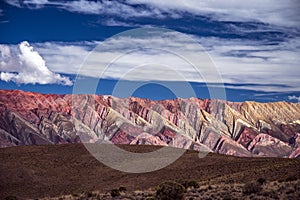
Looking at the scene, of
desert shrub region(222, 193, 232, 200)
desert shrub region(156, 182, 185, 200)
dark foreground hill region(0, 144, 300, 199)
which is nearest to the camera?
desert shrub region(222, 193, 232, 200)

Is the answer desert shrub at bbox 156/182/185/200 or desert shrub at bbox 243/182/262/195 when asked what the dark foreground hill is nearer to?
desert shrub at bbox 243/182/262/195

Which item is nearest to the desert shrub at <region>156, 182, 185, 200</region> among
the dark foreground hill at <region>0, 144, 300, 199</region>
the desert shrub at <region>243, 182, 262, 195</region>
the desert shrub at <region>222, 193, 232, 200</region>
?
→ the desert shrub at <region>222, 193, 232, 200</region>

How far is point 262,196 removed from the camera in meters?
30.7

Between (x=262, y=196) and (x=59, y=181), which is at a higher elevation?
(x=262, y=196)

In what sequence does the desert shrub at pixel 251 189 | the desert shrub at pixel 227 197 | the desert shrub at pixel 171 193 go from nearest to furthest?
the desert shrub at pixel 227 197, the desert shrub at pixel 251 189, the desert shrub at pixel 171 193

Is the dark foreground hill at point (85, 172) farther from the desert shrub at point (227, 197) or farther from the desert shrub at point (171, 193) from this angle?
the desert shrub at point (171, 193)

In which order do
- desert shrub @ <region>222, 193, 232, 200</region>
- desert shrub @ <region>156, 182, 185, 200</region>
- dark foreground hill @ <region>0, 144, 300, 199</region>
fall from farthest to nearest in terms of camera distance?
1. dark foreground hill @ <region>0, 144, 300, 199</region>
2. desert shrub @ <region>156, 182, 185, 200</region>
3. desert shrub @ <region>222, 193, 232, 200</region>

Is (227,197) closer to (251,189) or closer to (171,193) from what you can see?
(251,189)

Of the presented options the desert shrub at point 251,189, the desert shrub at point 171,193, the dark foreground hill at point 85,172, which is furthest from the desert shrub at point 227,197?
the dark foreground hill at point 85,172

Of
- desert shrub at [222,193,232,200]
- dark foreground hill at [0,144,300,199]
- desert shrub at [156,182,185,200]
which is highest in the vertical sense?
desert shrub at [222,193,232,200]

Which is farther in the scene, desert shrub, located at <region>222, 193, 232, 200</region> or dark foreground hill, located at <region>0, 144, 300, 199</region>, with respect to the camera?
dark foreground hill, located at <region>0, 144, 300, 199</region>

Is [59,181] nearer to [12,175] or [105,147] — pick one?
[12,175]

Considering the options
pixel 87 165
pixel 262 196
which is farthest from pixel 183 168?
pixel 262 196

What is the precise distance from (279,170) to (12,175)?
52651mm
